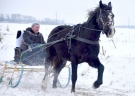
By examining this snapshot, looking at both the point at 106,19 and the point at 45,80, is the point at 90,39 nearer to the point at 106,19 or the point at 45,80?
the point at 106,19

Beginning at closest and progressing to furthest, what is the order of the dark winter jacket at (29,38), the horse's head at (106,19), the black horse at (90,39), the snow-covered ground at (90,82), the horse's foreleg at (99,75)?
the horse's head at (106,19) < the black horse at (90,39) < the horse's foreleg at (99,75) < the snow-covered ground at (90,82) < the dark winter jacket at (29,38)

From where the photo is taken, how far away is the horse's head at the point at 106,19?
6.53 m

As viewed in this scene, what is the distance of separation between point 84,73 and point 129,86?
208 cm

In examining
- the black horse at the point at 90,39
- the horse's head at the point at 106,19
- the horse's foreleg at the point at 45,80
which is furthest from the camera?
the horse's foreleg at the point at 45,80

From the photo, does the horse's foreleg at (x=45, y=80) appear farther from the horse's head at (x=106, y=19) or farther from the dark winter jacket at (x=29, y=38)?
the horse's head at (x=106, y=19)

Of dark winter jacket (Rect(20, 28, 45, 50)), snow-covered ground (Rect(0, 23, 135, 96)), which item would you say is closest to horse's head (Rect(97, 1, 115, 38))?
snow-covered ground (Rect(0, 23, 135, 96))

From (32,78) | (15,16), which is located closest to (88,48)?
(32,78)

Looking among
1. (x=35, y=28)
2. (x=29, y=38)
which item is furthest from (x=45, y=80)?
(x=35, y=28)

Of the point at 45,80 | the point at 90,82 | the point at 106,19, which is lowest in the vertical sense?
the point at 90,82

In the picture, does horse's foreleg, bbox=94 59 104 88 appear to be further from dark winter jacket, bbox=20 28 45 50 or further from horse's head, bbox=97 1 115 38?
dark winter jacket, bbox=20 28 45 50

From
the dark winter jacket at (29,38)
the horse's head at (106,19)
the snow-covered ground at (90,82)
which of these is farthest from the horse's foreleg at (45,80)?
the horse's head at (106,19)

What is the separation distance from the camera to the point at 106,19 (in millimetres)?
6633

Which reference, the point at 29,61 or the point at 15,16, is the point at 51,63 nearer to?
the point at 29,61

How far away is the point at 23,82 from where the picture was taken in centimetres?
896
